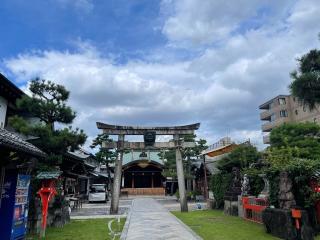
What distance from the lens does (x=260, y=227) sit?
38.3 ft

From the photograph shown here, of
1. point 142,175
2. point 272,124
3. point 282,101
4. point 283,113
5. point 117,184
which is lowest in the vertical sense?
point 117,184

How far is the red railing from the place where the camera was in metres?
12.8

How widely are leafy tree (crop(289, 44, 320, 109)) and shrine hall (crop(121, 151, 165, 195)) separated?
3456 cm

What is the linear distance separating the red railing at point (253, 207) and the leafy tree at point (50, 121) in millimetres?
8300

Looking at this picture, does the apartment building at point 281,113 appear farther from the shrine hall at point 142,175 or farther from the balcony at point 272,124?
the shrine hall at point 142,175

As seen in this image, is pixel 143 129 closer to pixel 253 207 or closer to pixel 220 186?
pixel 220 186

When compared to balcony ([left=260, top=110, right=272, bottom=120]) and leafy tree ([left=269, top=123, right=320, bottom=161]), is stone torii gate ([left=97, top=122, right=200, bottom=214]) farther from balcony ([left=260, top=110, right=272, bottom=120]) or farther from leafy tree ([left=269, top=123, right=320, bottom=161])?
balcony ([left=260, top=110, right=272, bottom=120])

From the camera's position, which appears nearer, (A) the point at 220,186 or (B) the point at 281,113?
(A) the point at 220,186

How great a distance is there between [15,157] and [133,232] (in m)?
4.82

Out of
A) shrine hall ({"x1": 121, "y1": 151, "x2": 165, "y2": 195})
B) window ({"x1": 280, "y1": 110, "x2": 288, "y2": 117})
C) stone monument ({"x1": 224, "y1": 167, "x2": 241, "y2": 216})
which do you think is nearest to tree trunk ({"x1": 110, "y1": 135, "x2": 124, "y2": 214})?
stone monument ({"x1": 224, "y1": 167, "x2": 241, "y2": 216})

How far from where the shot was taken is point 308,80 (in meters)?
14.4

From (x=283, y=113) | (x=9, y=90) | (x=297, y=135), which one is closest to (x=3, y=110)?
(x=9, y=90)

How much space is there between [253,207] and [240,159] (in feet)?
24.9

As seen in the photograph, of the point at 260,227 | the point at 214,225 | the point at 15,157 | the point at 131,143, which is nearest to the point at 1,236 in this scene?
the point at 15,157
